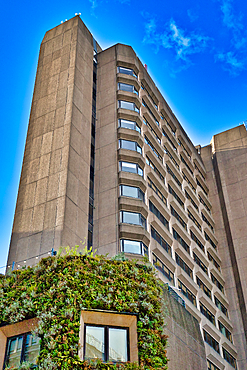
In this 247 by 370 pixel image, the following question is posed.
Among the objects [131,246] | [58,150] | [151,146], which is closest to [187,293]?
[131,246]

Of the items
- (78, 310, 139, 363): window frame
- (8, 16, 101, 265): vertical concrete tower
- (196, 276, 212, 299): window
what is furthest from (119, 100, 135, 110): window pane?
(78, 310, 139, 363): window frame

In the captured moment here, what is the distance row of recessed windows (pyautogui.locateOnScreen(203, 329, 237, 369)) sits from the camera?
46094 mm

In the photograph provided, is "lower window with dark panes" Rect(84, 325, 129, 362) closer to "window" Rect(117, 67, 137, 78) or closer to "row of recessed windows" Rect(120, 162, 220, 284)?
"row of recessed windows" Rect(120, 162, 220, 284)

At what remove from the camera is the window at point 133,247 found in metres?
37.5

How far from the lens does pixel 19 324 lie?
75.3ft

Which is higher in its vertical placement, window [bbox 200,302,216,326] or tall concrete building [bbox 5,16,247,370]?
tall concrete building [bbox 5,16,247,370]

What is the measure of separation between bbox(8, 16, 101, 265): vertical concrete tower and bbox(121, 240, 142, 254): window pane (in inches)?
137

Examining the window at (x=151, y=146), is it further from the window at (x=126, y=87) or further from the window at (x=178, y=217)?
the window at (x=178, y=217)

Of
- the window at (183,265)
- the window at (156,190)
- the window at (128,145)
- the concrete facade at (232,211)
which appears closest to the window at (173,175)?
the window at (156,190)

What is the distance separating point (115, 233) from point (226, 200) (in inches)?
1213

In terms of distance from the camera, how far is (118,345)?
22.2m

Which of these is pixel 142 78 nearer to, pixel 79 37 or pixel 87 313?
pixel 79 37

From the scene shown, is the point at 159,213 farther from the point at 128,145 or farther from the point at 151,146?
the point at 151,146

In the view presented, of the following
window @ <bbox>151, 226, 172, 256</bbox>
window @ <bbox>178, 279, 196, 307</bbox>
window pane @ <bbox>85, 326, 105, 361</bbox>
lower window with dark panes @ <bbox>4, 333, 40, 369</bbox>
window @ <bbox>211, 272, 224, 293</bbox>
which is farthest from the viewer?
window @ <bbox>211, 272, 224, 293</bbox>
